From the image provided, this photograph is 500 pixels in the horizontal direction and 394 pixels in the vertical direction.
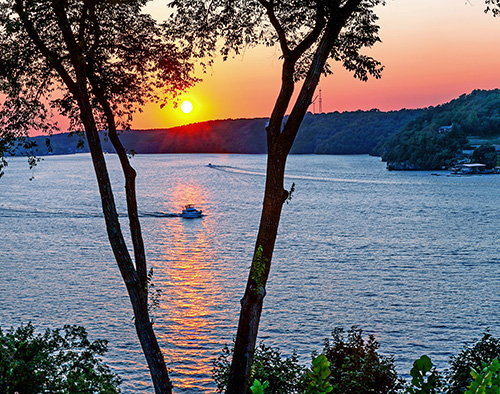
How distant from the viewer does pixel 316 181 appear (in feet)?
509

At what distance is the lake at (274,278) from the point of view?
33500 millimetres

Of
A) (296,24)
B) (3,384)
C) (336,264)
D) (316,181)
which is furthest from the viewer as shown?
(316,181)

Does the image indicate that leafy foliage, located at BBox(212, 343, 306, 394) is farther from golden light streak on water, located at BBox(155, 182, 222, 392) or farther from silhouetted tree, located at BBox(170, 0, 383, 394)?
golden light streak on water, located at BBox(155, 182, 222, 392)

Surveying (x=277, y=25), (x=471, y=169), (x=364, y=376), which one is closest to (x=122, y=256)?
(x=277, y=25)

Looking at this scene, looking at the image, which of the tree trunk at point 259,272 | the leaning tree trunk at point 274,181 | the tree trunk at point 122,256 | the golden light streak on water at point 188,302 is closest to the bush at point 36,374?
the tree trunk at point 122,256

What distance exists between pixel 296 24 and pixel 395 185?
138361mm

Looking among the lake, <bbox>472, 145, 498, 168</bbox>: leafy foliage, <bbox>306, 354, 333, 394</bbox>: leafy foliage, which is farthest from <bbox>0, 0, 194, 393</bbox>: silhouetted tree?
<bbox>472, 145, 498, 168</bbox>: leafy foliage

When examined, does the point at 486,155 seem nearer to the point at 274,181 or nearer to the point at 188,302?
the point at 188,302

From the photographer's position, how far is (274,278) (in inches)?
1913

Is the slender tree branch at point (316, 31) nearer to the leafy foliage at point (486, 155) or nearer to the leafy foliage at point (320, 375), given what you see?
the leafy foliage at point (320, 375)

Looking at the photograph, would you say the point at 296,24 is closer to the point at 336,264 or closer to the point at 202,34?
the point at 202,34

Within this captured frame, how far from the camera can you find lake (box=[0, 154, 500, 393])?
110 ft

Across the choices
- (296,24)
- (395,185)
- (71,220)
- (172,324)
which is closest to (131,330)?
(172,324)

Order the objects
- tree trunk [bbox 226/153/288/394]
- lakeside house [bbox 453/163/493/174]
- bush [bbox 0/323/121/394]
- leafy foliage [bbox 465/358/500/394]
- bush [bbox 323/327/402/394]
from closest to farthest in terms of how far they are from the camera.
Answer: leafy foliage [bbox 465/358/500/394] < bush [bbox 0/323/121/394] < tree trunk [bbox 226/153/288/394] < bush [bbox 323/327/402/394] < lakeside house [bbox 453/163/493/174]
